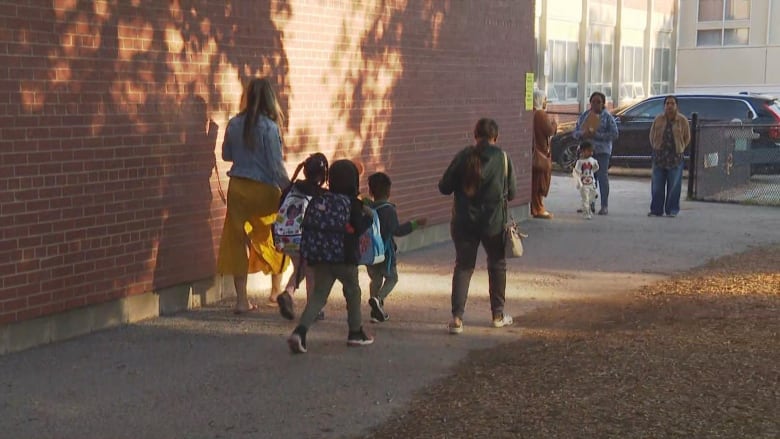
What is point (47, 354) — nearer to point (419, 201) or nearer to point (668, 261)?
point (419, 201)

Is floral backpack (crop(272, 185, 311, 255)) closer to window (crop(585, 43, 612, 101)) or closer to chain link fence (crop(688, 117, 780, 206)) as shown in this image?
chain link fence (crop(688, 117, 780, 206))

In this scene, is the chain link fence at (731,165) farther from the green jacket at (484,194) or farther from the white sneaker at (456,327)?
the white sneaker at (456,327)

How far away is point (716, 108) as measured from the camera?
23250mm

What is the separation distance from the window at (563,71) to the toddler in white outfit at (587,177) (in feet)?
68.6

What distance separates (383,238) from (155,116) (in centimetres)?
207

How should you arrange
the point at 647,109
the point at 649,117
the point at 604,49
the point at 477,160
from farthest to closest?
the point at 604,49 < the point at 647,109 < the point at 649,117 < the point at 477,160

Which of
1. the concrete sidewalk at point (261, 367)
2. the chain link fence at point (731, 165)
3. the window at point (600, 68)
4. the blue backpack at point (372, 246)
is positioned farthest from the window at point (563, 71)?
the blue backpack at point (372, 246)

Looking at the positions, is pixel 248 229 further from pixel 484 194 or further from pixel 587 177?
pixel 587 177

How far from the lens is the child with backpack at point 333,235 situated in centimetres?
766

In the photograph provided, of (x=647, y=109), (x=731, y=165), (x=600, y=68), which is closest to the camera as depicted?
(x=731, y=165)

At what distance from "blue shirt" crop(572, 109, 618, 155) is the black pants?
26.0 feet

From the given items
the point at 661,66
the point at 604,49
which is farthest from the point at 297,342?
the point at 661,66

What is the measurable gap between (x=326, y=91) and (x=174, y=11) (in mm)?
2550

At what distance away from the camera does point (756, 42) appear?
5031cm
